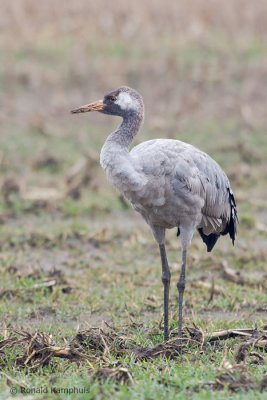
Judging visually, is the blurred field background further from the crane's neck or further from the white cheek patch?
the white cheek patch

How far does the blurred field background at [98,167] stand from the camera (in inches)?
301

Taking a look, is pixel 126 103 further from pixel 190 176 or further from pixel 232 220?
pixel 232 220

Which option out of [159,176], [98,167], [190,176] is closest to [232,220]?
[190,176]

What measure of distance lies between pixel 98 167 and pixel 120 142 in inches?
254

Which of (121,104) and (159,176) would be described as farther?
(121,104)

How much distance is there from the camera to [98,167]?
42.6ft

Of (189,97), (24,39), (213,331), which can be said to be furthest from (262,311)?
(24,39)

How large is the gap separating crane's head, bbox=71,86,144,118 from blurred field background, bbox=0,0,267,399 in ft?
4.97

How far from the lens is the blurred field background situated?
7656 millimetres

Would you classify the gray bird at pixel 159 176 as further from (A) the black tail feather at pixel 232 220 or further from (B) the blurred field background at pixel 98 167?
(B) the blurred field background at pixel 98 167

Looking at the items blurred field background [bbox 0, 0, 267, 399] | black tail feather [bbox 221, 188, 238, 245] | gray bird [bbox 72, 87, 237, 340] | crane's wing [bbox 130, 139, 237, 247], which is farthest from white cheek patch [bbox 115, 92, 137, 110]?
blurred field background [bbox 0, 0, 267, 399]

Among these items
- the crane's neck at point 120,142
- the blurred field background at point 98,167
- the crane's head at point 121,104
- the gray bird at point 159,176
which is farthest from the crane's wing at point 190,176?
the blurred field background at point 98,167

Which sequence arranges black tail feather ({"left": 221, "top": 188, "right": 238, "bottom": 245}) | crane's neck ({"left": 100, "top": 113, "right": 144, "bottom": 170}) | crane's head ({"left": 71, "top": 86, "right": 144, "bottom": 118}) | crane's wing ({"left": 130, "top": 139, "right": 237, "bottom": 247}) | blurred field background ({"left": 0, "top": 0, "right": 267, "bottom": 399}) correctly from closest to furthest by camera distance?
crane's neck ({"left": 100, "top": 113, "right": 144, "bottom": 170}) < crane's wing ({"left": 130, "top": 139, "right": 237, "bottom": 247}) < crane's head ({"left": 71, "top": 86, "right": 144, "bottom": 118}) < black tail feather ({"left": 221, "top": 188, "right": 238, "bottom": 245}) < blurred field background ({"left": 0, "top": 0, "right": 267, "bottom": 399})

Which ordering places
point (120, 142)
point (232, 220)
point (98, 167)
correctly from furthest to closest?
1. point (98, 167)
2. point (232, 220)
3. point (120, 142)
